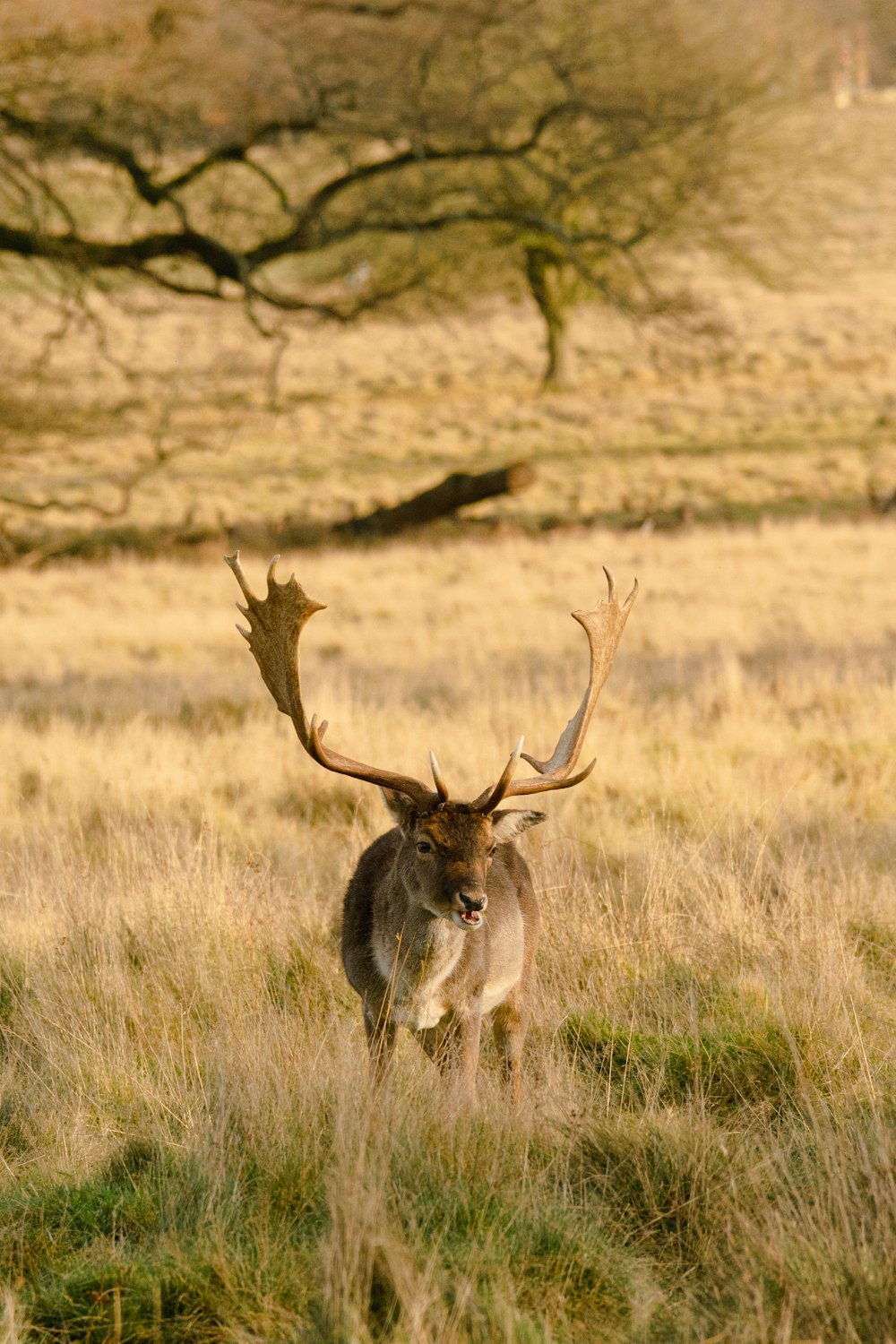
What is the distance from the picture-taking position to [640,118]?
17.1 m

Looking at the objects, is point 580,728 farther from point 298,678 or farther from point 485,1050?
point 485,1050

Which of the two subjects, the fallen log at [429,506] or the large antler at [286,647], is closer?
the large antler at [286,647]

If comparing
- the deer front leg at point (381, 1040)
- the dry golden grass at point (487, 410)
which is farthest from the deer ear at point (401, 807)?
the dry golden grass at point (487, 410)

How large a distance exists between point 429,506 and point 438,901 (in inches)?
740

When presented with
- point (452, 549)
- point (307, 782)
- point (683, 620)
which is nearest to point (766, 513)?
point (452, 549)

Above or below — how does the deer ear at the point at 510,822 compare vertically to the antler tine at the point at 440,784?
below

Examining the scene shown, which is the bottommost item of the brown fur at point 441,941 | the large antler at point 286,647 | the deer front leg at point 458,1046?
the deer front leg at point 458,1046

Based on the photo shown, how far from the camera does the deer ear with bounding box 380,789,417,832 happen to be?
456 centimetres

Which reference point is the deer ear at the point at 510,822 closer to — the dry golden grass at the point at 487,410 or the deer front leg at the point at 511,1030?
the deer front leg at the point at 511,1030

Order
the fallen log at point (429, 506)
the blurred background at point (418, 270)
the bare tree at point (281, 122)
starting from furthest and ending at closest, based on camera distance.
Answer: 1. the fallen log at point (429, 506)
2. the blurred background at point (418, 270)
3. the bare tree at point (281, 122)

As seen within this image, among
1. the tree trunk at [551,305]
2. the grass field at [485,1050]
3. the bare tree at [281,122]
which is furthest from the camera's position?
the tree trunk at [551,305]

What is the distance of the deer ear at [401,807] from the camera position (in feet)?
15.0

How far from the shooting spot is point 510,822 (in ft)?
15.1

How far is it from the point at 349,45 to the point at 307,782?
30.5ft
